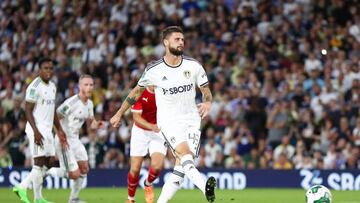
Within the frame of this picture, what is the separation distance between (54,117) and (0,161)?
739 centimetres

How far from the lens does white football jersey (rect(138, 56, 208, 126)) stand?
1295 centimetres

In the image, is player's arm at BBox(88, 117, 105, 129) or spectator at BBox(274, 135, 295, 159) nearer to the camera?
player's arm at BBox(88, 117, 105, 129)

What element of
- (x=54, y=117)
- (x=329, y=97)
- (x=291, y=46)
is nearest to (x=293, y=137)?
(x=329, y=97)

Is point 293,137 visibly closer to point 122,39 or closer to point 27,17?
point 122,39

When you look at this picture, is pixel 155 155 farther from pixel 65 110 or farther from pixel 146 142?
pixel 65 110

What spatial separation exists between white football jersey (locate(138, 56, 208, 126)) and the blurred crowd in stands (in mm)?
8965

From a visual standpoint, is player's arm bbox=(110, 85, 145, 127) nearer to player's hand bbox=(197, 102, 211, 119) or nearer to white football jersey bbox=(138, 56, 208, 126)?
white football jersey bbox=(138, 56, 208, 126)

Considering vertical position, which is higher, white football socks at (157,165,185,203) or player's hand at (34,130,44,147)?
player's hand at (34,130,44,147)

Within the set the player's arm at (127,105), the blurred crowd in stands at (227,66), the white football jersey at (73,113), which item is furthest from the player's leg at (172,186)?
the blurred crowd in stands at (227,66)

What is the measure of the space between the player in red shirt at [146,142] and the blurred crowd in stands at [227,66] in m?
6.59

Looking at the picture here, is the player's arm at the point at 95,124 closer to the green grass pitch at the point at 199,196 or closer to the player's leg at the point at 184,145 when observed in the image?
the green grass pitch at the point at 199,196

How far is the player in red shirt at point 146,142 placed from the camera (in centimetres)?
1528

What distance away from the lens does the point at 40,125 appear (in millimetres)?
15875

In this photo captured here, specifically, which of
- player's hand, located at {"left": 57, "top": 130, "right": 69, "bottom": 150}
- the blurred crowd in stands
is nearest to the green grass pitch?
player's hand, located at {"left": 57, "top": 130, "right": 69, "bottom": 150}
